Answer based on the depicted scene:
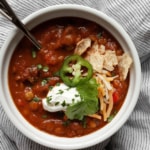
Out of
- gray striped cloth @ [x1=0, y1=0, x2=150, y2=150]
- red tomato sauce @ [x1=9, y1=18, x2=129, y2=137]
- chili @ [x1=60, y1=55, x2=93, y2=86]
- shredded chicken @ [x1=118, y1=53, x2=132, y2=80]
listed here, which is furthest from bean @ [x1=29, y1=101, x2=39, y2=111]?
shredded chicken @ [x1=118, y1=53, x2=132, y2=80]

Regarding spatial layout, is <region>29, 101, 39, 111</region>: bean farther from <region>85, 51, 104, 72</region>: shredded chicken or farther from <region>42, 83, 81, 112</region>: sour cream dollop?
<region>85, 51, 104, 72</region>: shredded chicken

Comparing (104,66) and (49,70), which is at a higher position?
(49,70)

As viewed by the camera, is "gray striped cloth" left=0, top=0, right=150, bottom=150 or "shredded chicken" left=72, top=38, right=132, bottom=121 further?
"gray striped cloth" left=0, top=0, right=150, bottom=150

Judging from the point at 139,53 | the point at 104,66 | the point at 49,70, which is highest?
the point at 49,70

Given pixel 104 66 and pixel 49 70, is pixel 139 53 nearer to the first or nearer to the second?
pixel 104 66

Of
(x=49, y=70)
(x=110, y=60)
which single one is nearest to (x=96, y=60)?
(x=110, y=60)

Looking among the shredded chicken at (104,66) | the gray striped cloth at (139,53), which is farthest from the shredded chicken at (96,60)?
the gray striped cloth at (139,53)

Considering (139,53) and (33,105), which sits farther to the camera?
(139,53)

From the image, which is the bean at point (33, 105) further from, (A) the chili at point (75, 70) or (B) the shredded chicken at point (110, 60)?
(B) the shredded chicken at point (110, 60)
